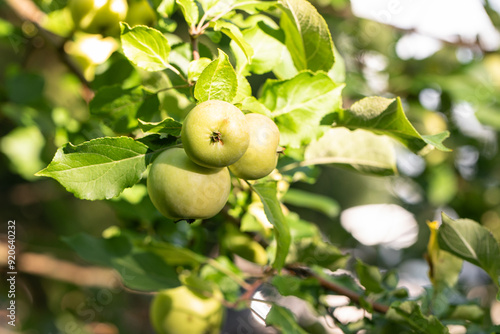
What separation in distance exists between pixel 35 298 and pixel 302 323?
3.12 ft

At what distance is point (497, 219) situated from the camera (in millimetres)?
1891

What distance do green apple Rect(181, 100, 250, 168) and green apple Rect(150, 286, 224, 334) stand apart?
0.48 meters

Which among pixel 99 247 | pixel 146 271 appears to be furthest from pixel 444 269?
pixel 99 247

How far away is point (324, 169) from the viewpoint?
6.16 ft

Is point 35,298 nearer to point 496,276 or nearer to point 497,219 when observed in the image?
point 496,276

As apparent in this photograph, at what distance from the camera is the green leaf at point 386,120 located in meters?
0.58

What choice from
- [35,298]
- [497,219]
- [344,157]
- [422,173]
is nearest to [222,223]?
[344,157]

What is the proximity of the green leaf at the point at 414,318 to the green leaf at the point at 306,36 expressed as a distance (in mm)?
371

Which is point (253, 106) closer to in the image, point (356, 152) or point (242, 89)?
point (242, 89)

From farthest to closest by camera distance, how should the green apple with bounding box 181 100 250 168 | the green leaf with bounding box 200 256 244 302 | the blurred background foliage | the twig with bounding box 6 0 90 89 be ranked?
the blurred background foliage < the twig with bounding box 6 0 90 89 < the green leaf with bounding box 200 256 244 302 < the green apple with bounding box 181 100 250 168

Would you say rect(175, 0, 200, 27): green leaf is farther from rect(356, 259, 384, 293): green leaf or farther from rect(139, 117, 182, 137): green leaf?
rect(356, 259, 384, 293): green leaf

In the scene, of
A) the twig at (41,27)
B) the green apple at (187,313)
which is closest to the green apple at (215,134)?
Result: the green apple at (187,313)

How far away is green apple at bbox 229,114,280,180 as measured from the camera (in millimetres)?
519

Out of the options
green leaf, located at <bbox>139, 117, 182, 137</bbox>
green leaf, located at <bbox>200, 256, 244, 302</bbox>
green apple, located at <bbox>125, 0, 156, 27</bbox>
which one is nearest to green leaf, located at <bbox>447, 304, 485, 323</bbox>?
green leaf, located at <bbox>200, 256, 244, 302</bbox>
